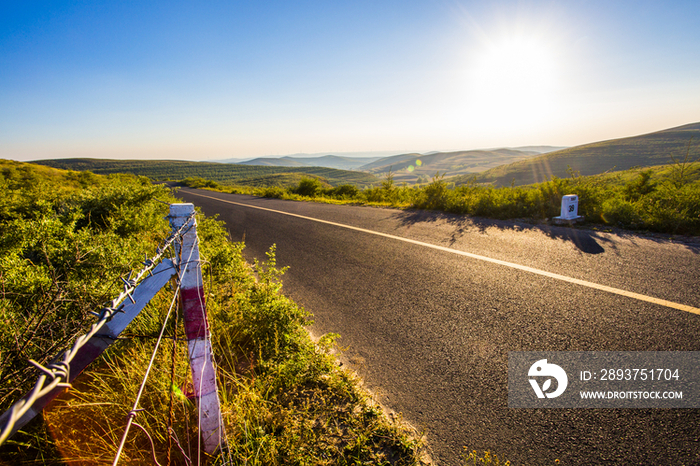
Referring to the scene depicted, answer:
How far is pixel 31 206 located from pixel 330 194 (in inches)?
521

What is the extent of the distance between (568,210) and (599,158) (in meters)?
129

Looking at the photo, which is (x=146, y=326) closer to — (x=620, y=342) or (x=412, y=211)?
(x=620, y=342)

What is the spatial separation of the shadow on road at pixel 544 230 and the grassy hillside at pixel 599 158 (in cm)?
8902

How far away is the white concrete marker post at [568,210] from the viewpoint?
5961 millimetres

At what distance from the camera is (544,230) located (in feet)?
18.7

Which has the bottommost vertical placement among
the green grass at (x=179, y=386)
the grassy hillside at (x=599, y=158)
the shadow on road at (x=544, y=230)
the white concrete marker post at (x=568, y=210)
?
the green grass at (x=179, y=386)

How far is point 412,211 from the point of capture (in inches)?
353

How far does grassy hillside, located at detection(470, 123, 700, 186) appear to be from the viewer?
9225cm

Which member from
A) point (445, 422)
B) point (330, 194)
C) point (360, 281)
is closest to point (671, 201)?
point (360, 281)

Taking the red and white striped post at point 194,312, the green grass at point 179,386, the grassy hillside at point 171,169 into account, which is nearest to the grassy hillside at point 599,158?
the grassy hillside at point 171,169

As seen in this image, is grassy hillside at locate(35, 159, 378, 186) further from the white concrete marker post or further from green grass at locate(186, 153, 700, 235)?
Answer: the white concrete marker post

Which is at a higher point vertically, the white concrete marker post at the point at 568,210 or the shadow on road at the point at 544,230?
the white concrete marker post at the point at 568,210

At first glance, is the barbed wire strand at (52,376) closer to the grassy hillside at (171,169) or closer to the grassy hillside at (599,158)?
the grassy hillside at (599,158)

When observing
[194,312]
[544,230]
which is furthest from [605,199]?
[194,312]
